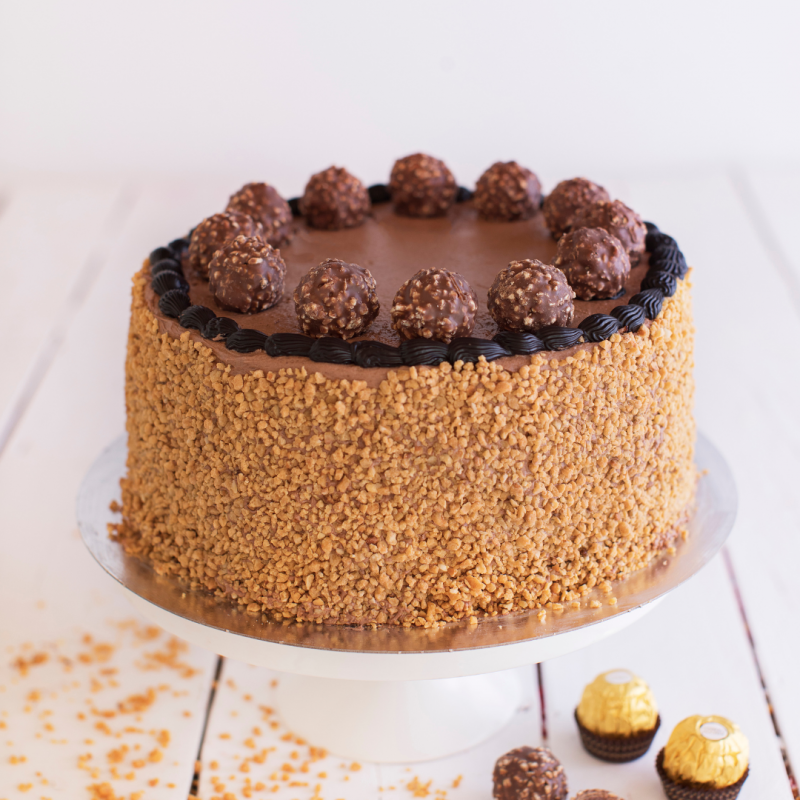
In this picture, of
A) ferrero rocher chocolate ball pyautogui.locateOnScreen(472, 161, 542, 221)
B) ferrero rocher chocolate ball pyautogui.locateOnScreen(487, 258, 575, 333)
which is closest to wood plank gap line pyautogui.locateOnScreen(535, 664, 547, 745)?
ferrero rocher chocolate ball pyautogui.locateOnScreen(487, 258, 575, 333)

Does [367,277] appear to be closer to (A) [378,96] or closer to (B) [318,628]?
(B) [318,628]

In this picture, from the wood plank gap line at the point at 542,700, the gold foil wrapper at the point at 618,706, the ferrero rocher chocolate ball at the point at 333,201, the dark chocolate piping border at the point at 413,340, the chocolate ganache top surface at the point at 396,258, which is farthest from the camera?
the ferrero rocher chocolate ball at the point at 333,201

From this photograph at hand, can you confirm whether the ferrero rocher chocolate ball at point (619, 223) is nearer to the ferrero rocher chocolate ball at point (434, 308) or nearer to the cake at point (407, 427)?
the cake at point (407, 427)

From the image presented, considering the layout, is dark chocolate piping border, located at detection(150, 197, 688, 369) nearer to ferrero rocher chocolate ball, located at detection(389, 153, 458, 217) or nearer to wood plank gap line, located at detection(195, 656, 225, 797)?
ferrero rocher chocolate ball, located at detection(389, 153, 458, 217)

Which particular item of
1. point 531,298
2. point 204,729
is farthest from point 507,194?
point 204,729

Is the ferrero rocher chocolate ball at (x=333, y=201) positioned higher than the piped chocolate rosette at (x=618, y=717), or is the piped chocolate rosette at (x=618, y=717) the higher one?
the ferrero rocher chocolate ball at (x=333, y=201)

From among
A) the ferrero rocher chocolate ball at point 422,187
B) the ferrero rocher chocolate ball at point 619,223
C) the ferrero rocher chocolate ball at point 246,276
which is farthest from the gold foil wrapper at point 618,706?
the ferrero rocher chocolate ball at point 422,187

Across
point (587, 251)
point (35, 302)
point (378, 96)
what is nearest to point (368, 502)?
point (587, 251)
